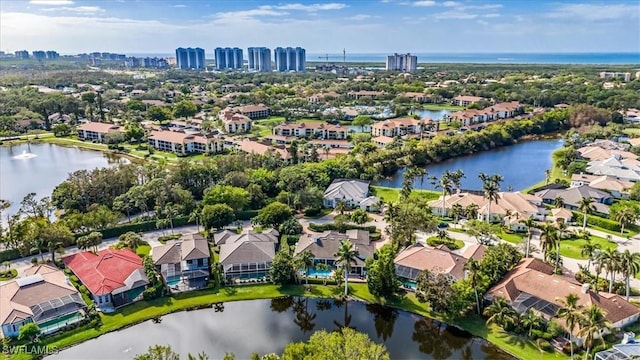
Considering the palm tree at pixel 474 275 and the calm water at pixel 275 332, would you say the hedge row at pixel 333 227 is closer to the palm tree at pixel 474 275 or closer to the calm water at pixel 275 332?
the calm water at pixel 275 332

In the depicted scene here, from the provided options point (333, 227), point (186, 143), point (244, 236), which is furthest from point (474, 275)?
point (186, 143)

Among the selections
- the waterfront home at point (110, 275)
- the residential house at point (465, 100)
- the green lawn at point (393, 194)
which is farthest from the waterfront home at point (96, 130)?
the residential house at point (465, 100)

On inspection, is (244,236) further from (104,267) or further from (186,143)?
(186,143)

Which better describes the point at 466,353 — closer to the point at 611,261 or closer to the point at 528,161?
the point at 611,261

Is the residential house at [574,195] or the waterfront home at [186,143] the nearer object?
the residential house at [574,195]

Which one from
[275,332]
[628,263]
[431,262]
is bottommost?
[275,332]
